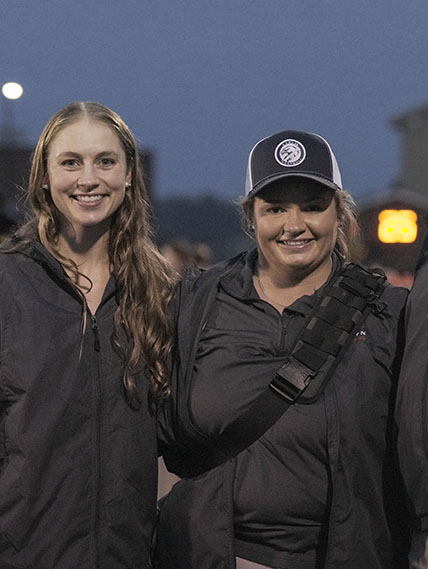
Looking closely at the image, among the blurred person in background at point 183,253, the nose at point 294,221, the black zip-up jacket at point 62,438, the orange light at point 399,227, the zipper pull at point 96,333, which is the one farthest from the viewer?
the orange light at point 399,227

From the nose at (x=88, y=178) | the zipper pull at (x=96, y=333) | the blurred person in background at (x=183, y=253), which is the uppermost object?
the nose at (x=88, y=178)

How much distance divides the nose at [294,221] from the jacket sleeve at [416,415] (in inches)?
26.4

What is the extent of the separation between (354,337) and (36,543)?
4.23ft

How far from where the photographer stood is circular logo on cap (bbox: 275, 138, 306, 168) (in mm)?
3445

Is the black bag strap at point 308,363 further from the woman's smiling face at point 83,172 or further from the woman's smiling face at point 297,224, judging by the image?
the woman's smiling face at point 83,172

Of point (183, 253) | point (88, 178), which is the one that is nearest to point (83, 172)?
point (88, 178)

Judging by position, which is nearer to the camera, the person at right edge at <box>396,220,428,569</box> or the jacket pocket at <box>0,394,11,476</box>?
the person at right edge at <box>396,220,428,569</box>

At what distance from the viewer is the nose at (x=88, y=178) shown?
344 cm

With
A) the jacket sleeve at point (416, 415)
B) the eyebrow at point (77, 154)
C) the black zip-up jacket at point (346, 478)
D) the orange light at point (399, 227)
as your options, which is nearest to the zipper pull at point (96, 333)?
the black zip-up jacket at point (346, 478)

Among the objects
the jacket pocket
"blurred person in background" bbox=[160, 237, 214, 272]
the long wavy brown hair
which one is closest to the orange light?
"blurred person in background" bbox=[160, 237, 214, 272]

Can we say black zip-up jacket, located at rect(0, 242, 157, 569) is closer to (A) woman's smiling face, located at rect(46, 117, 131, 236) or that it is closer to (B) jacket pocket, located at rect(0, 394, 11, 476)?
(B) jacket pocket, located at rect(0, 394, 11, 476)

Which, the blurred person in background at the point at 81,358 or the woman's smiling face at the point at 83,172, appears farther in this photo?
the woman's smiling face at the point at 83,172

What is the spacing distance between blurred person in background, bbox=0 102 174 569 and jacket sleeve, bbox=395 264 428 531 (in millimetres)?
1005

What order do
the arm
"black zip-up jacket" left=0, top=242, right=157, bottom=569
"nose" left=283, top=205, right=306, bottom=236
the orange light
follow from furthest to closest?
the orange light < "nose" left=283, top=205, right=306, bottom=236 < "black zip-up jacket" left=0, top=242, right=157, bottom=569 < the arm
